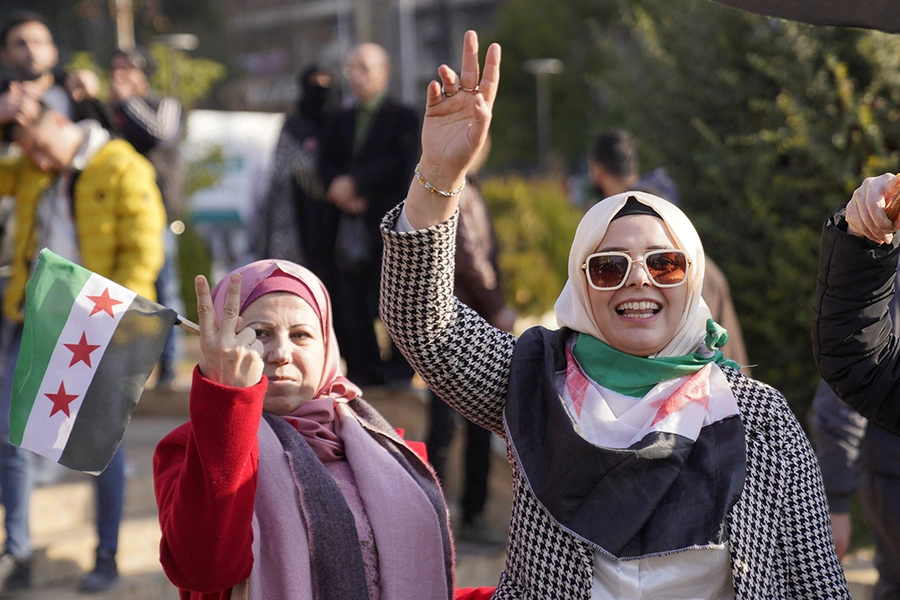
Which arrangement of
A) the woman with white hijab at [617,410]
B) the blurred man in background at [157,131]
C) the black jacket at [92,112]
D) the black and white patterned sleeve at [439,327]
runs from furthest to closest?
the blurred man in background at [157,131] < the black jacket at [92,112] < the black and white patterned sleeve at [439,327] < the woman with white hijab at [617,410]

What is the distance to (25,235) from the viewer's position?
4809 millimetres

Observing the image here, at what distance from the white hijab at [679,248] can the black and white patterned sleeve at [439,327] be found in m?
0.20

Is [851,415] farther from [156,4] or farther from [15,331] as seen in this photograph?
[156,4]

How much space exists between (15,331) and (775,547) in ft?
11.8

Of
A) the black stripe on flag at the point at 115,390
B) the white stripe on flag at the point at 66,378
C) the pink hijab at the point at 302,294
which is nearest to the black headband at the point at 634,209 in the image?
the pink hijab at the point at 302,294

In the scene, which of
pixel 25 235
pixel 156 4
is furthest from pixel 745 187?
pixel 156 4

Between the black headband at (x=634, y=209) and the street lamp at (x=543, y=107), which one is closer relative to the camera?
the black headband at (x=634, y=209)

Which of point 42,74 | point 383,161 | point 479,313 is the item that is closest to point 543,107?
point 383,161

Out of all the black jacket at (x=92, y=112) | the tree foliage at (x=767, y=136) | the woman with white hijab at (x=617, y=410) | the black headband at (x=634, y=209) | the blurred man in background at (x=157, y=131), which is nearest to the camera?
the woman with white hijab at (x=617, y=410)

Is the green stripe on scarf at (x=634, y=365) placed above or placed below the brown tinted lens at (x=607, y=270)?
below

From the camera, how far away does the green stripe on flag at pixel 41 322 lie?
2674 millimetres

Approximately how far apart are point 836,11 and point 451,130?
0.88 metres

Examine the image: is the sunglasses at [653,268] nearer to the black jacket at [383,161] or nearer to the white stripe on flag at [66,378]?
the white stripe on flag at [66,378]

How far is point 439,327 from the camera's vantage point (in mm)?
2451
